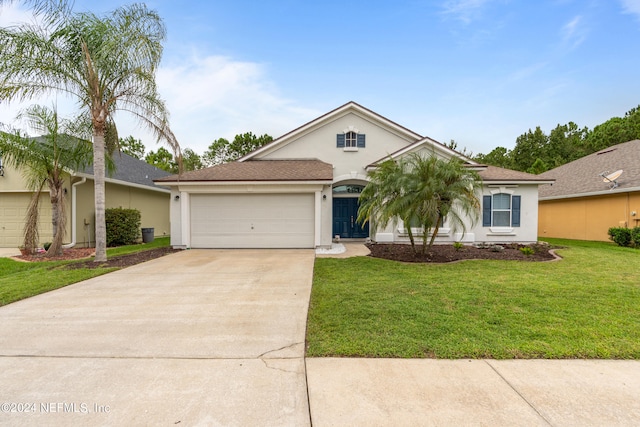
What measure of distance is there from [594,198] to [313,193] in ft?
49.6

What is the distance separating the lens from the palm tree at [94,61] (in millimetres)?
8086

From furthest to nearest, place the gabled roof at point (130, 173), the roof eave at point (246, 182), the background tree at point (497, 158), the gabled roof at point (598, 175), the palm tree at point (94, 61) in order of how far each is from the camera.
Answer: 1. the background tree at point (497, 158)
2. the gabled roof at point (598, 175)
3. the gabled roof at point (130, 173)
4. the roof eave at point (246, 182)
5. the palm tree at point (94, 61)

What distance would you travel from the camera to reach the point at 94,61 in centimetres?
855

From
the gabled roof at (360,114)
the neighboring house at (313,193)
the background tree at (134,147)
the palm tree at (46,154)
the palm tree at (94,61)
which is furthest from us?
the background tree at (134,147)

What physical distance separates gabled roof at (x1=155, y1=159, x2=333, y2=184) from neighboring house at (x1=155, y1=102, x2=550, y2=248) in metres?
0.04

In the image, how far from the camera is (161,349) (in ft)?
11.9

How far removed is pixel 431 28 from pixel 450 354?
565 inches

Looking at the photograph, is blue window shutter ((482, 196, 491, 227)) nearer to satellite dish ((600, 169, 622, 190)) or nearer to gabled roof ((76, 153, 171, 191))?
satellite dish ((600, 169, 622, 190))

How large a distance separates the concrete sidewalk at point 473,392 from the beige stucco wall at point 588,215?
612 inches

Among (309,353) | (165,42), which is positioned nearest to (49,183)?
(165,42)

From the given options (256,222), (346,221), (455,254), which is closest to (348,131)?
(346,221)

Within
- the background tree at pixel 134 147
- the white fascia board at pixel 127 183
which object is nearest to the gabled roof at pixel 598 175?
the white fascia board at pixel 127 183

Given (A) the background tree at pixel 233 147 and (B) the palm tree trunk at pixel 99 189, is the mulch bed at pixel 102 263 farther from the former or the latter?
(A) the background tree at pixel 233 147

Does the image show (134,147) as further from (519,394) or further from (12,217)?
(519,394)
